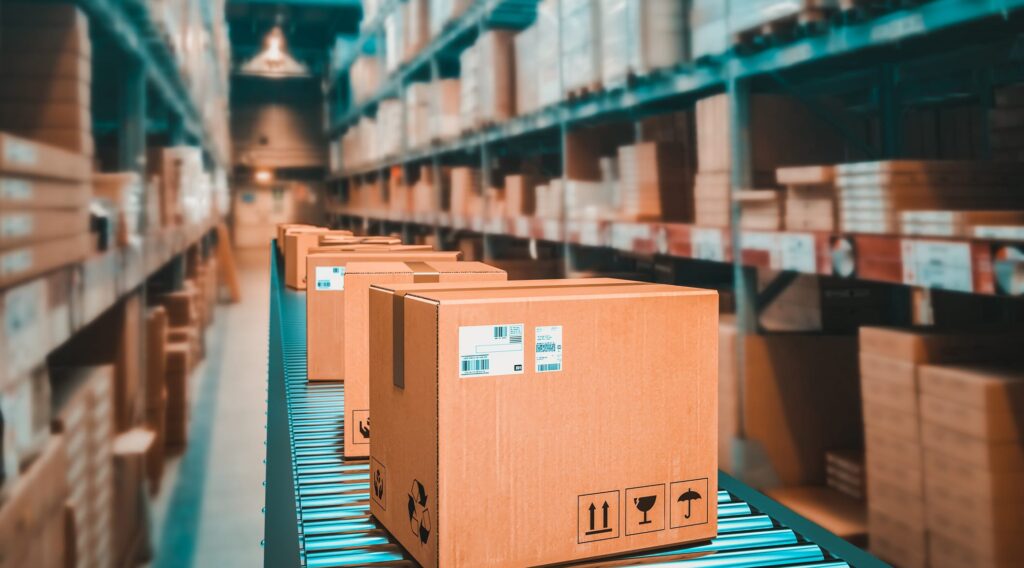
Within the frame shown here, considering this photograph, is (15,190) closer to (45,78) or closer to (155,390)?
(45,78)

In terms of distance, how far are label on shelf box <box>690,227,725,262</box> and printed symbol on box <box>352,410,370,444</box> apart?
2082 millimetres

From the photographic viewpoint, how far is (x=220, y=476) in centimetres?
472

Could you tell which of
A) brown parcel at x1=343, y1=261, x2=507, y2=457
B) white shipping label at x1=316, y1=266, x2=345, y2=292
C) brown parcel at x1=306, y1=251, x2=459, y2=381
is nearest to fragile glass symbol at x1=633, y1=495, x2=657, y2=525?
brown parcel at x1=343, y1=261, x2=507, y2=457

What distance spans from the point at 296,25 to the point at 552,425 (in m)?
17.1

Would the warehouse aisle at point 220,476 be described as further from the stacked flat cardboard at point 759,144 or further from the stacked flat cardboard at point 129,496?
the stacked flat cardboard at point 759,144

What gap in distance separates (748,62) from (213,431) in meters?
4.10

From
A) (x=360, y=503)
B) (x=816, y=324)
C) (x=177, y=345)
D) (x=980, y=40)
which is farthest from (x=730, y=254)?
(x=177, y=345)

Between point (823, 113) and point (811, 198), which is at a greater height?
point (823, 113)

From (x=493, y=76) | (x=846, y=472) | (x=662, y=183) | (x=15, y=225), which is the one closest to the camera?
(x=15, y=225)

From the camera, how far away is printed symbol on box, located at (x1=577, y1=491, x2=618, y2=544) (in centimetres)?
101

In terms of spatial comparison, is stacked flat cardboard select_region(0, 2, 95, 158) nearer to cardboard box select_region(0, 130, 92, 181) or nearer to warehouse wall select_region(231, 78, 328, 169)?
cardboard box select_region(0, 130, 92, 181)

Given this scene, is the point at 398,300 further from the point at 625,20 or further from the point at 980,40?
the point at 625,20

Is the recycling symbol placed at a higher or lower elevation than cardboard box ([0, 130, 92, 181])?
lower

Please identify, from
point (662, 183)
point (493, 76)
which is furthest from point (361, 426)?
point (493, 76)
